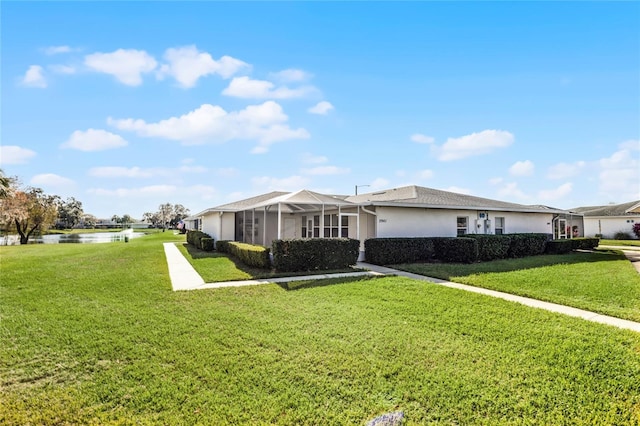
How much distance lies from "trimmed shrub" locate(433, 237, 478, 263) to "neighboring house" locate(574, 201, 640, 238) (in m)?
27.2

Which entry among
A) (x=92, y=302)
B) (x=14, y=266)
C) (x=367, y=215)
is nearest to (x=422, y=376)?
(x=92, y=302)

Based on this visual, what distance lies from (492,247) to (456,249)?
6.50 feet

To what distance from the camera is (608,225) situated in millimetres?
33531

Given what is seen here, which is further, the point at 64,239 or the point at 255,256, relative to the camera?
the point at 64,239

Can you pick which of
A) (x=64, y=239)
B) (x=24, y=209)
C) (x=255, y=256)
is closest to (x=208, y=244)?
(x=255, y=256)

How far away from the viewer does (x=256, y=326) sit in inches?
232

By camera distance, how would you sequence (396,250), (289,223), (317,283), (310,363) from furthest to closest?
(289,223)
(396,250)
(317,283)
(310,363)

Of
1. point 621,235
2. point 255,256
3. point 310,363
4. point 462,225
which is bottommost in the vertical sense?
point 310,363

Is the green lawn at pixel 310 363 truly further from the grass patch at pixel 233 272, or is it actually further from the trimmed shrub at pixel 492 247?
the trimmed shrub at pixel 492 247

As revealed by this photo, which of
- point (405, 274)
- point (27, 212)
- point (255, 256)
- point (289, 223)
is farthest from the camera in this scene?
point (27, 212)

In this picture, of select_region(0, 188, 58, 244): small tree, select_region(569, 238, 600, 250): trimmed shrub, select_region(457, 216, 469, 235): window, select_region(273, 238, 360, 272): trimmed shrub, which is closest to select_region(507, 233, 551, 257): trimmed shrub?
select_region(457, 216, 469, 235): window

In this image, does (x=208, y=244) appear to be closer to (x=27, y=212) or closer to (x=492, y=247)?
(x=492, y=247)

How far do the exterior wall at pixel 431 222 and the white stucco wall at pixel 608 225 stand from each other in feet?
66.1

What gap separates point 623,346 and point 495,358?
202cm
